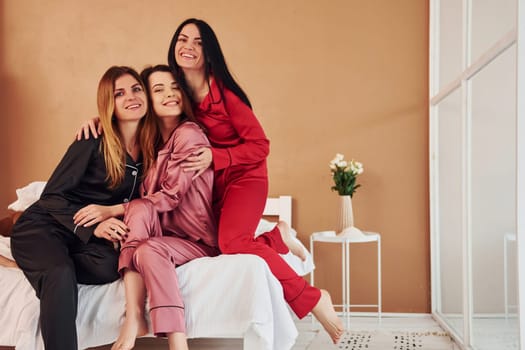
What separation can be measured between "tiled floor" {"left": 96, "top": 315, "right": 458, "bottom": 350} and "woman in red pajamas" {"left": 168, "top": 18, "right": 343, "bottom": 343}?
2.63ft

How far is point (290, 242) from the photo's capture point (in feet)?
9.55

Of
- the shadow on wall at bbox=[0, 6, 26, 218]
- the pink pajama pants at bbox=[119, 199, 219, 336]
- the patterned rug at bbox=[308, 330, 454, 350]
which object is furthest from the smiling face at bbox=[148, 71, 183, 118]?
the shadow on wall at bbox=[0, 6, 26, 218]

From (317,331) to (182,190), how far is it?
1.50 m

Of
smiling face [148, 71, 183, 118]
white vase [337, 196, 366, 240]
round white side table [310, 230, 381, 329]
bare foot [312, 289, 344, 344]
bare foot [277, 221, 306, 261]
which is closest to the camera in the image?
bare foot [312, 289, 344, 344]

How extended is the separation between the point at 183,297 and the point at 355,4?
2.44 metres

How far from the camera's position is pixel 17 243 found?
2359 millimetres

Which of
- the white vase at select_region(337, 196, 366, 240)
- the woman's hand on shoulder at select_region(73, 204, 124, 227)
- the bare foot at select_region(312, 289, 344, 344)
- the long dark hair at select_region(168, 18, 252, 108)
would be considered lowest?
the bare foot at select_region(312, 289, 344, 344)

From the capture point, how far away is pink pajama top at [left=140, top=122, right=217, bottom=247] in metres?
2.36

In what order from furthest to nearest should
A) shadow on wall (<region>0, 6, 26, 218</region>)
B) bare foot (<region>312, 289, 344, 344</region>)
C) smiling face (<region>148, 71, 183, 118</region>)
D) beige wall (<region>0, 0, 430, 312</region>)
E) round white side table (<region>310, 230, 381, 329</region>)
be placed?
shadow on wall (<region>0, 6, 26, 218</region>) → beige wall (<region>0, 0, 430, 312</region>) → round white side table (<region>310, 230, 381, 329</region>) → smiling face (<region>148, 71, 183, 118</region>) → bare foot (<region>312, 289, 344, 344</region>)

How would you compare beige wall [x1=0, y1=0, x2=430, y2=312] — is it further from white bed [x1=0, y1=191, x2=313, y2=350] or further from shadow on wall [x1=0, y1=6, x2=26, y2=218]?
white bed [x1=0, y1=191, x2=313, y2=350]

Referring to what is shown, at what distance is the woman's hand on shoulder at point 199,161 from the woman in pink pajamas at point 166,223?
0.06ft

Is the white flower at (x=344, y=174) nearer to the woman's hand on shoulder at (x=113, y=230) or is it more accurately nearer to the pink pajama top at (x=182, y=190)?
the pink pajama top at (x=182, y=190)

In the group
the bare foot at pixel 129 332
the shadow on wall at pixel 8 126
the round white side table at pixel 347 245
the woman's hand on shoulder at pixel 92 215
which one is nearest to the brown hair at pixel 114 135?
the woman's hand on shoulder at pixel 92 215

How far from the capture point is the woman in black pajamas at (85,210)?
2.14m
